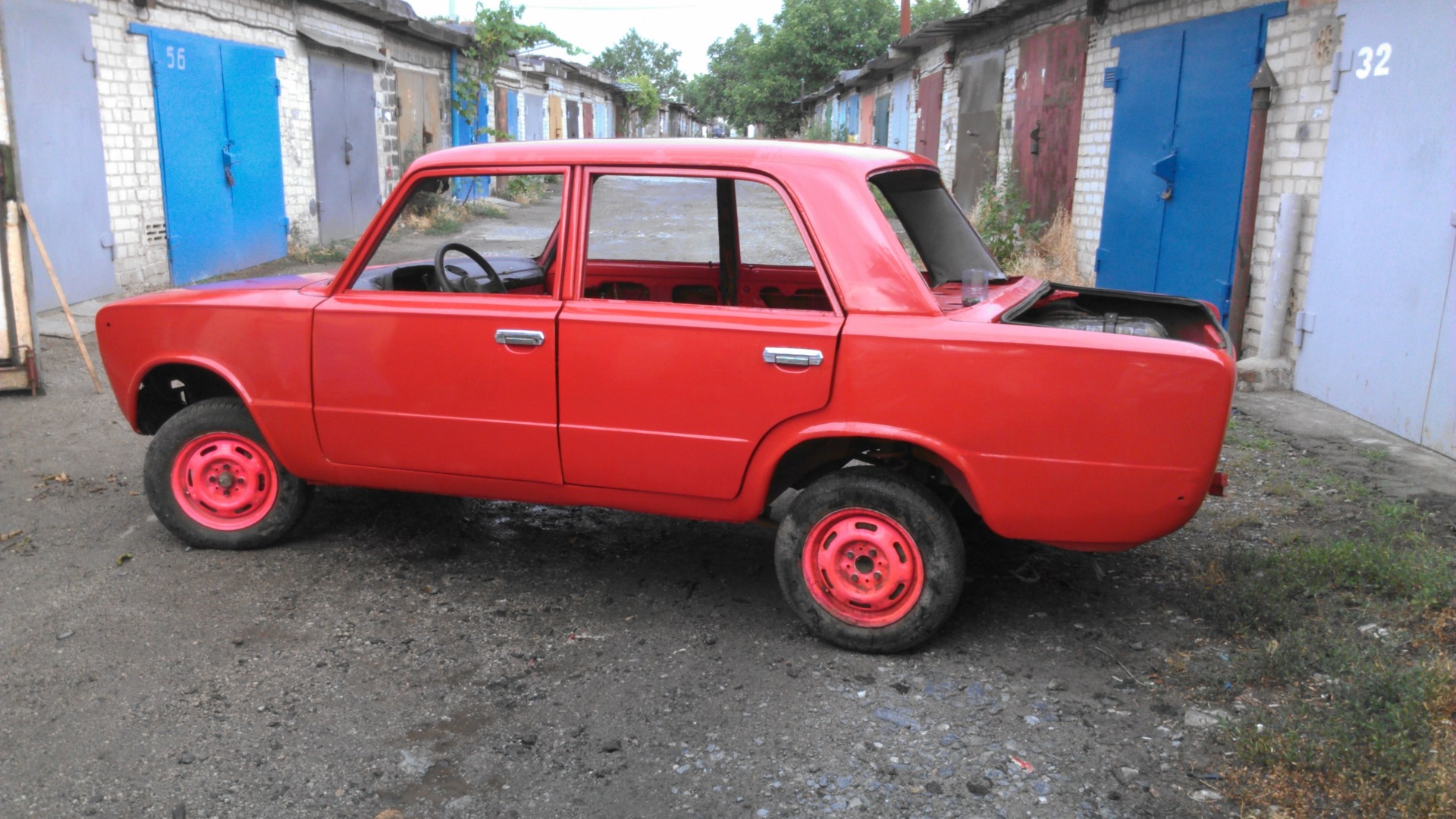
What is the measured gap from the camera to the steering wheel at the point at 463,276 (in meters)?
4.10

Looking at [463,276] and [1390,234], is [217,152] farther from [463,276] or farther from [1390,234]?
[1390,234]

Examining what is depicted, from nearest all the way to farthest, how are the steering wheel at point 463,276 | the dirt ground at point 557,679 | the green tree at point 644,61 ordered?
the dirt ground at point 557,679 < the steering wheel at point 463,276 < the green tree at point 644,61

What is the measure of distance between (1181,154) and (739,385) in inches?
274

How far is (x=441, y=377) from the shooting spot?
391 centimetres

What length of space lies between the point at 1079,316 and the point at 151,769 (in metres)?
3.37

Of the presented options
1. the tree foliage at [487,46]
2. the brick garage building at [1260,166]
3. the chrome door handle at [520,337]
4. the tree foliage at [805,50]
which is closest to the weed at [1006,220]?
the brick garage building at [1260,166]

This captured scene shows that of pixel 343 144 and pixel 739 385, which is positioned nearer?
pixel 739 385

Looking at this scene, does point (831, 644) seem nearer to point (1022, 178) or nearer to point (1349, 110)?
point (1349, 110)

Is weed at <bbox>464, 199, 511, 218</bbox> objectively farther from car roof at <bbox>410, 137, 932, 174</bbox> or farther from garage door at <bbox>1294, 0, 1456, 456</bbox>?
car roof at <bbox>410, 137, 932, 174</bbox>

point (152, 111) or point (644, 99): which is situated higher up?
point (644, 99)

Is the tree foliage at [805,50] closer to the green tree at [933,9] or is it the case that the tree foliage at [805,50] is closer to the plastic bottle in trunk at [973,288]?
the green tree at [933,9]

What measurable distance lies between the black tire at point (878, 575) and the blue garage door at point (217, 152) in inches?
387

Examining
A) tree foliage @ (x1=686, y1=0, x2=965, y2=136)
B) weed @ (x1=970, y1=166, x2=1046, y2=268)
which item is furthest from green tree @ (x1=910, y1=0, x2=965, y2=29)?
weed @ (x1=970, y1=166, x2=1046, y2=268)

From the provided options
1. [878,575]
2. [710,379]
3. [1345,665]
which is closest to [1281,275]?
[1345,665]
